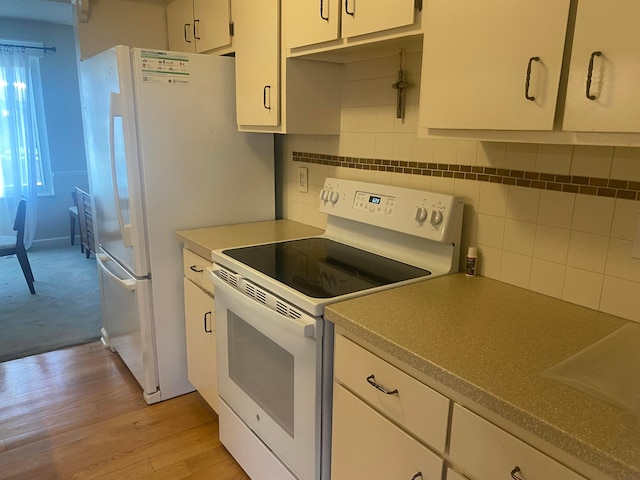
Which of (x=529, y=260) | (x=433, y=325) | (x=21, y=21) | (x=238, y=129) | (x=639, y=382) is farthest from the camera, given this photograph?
(x=21, y=21)

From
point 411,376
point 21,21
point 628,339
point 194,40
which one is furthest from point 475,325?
point 21,21

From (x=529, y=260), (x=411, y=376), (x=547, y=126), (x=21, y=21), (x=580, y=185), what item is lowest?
(x=411, y=376)

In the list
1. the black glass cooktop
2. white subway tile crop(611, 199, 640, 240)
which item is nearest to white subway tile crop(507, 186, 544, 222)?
white subway tile crop(611, 199, 640, 240)

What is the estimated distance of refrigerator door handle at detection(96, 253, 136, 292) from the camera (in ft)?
7.57

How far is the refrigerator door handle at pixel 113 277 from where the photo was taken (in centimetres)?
231

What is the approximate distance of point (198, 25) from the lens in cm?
248

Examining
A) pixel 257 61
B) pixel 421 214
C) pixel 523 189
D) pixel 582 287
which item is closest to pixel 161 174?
pixel 257 61

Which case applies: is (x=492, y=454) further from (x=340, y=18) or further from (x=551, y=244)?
(x=340, y=18)

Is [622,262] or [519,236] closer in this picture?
[622,262]

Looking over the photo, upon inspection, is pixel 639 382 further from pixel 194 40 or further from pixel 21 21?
pixel 21 21

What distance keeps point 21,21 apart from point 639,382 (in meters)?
6.29

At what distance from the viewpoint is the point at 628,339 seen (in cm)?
115

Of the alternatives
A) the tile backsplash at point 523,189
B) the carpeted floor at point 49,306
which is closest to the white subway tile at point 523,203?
the tile backsplash at point 523,189

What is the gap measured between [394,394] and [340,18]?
1184 mm
